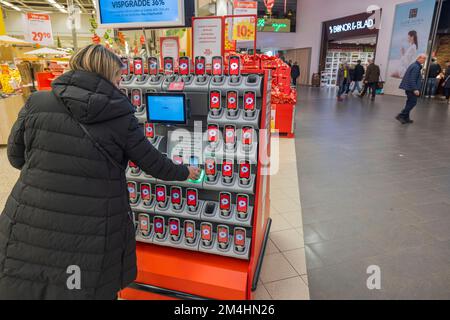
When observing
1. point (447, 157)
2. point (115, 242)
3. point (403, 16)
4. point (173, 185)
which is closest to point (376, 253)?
point (173, 185)

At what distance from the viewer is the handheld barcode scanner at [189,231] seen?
6.78 feet

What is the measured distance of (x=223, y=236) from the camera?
201cm

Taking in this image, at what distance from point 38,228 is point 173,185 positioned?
0.88 meters

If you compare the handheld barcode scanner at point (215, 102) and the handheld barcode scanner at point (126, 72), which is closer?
the handheld barcode scanner at point (215, 102)

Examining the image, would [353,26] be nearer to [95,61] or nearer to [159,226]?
[159,226]

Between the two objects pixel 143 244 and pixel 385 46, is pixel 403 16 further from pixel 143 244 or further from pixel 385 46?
pixel 143 244

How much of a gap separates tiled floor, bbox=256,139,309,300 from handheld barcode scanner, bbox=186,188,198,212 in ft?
2.45

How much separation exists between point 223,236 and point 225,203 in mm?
224

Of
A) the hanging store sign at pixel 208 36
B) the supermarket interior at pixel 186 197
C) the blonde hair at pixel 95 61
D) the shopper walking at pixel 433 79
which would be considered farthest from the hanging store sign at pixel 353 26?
the blonde hair at pixel 95 61

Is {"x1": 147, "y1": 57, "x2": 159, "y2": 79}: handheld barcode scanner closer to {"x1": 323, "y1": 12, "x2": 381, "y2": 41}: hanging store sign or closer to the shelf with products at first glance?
the shelf with products

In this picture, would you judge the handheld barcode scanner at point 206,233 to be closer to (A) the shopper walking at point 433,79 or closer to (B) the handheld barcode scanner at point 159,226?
(B) the handheld barcode scanner at point 159,226

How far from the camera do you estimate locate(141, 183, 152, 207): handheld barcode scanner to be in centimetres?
208
